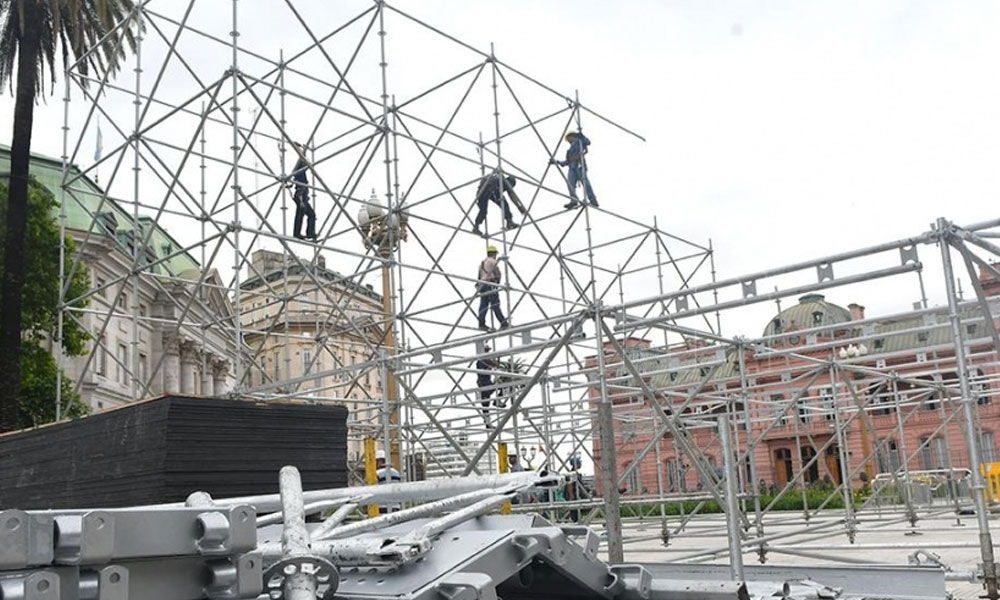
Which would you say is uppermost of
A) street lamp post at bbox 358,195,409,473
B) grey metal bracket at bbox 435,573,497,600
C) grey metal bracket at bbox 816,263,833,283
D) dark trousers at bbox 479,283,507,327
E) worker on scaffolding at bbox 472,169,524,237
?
worker on scaffolding at bbox 472,169,524,237

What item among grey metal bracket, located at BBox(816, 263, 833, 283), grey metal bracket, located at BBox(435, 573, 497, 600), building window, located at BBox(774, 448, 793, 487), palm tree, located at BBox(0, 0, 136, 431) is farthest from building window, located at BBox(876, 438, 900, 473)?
building window, located at BBox(774, 448, 793, 487)

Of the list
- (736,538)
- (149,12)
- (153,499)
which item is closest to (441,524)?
(736,538)

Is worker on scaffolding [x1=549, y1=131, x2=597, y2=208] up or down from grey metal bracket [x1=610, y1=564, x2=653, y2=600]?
up

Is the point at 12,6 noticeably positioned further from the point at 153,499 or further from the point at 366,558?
the point at 366,558

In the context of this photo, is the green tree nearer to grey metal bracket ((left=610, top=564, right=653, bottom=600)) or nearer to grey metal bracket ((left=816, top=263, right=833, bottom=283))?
grey metal bracket ((left=816, top=263, right=833, bottom=283))

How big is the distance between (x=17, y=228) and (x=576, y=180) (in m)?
10.6

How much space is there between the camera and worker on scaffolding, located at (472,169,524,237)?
17.7 metres

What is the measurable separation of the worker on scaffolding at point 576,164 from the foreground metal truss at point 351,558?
15.0m

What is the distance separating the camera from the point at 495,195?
18.1 metres

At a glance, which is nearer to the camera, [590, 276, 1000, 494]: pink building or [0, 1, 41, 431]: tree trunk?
[590, 276, 1000, 494]: pink building

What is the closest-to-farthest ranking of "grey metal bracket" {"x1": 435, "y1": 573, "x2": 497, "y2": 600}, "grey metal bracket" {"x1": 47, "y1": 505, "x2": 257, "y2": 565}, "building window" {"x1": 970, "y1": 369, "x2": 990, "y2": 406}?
"grey metal bracket" {"x1": 47, "y1": 505, "x2": 257, "y2": 565}, "grey metal bracket" {"x1": 435, "y1": 573, "x2": 497, "y2": 600}, "building window" {"x1": 970, "y1": 369, "x2": 990, "y2": 406}

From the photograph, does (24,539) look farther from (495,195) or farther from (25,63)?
(25,63)

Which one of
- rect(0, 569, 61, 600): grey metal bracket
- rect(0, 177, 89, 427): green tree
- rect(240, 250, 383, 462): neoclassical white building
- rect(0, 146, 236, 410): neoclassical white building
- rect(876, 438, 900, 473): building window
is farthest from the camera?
rect(0, 146, 236, 410): neoclassical white building

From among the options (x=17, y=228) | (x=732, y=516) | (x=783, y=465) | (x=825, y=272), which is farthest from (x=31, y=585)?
(x=783, y=465)
